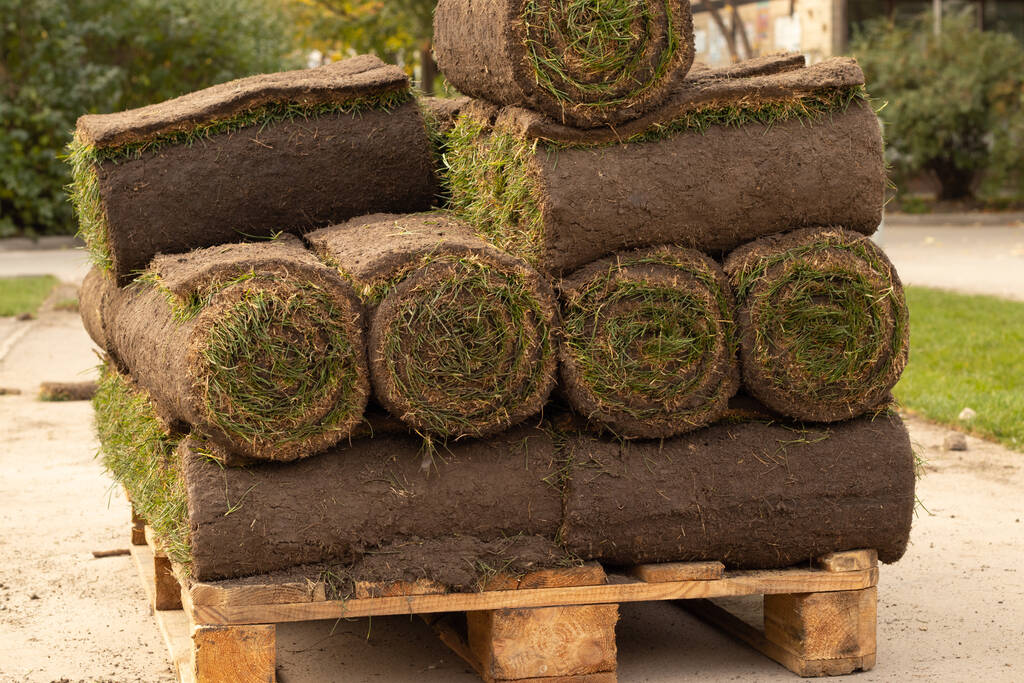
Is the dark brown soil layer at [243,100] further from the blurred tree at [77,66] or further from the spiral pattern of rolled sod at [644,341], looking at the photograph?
the blurred tree at [77,66]

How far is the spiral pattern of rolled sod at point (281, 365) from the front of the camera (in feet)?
11.1

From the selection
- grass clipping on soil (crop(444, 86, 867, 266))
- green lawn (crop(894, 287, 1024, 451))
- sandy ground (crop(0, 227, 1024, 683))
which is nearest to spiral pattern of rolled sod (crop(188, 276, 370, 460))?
grass clipping on soil (crop(444, 86, 867, 266))

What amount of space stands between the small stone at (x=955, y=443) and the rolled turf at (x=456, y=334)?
3884 mm

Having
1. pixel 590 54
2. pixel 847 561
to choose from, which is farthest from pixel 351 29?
pixel 847 561

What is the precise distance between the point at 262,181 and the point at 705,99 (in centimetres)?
146

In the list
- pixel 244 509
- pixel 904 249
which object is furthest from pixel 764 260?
pixel 904 249

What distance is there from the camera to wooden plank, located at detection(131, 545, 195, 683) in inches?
151

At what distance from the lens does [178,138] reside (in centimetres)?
429

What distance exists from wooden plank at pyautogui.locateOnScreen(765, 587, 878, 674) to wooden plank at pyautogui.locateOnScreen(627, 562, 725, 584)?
308 mm

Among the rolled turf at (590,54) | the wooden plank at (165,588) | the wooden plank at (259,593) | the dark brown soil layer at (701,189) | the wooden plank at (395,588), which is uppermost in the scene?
the rolled turf at (590,54)

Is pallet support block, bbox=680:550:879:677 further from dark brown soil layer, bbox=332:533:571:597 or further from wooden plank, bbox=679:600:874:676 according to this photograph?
dark brown soil layer, bbox=332:533:571:597

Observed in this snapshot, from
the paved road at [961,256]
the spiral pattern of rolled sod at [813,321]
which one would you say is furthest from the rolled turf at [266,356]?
the paved road at [961,256]

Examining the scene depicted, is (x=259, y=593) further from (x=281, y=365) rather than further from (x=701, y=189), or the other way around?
(x=701, y=189)

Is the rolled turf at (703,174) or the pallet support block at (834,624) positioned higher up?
the rolled turf at (703,174)
